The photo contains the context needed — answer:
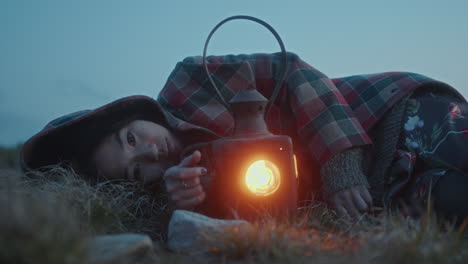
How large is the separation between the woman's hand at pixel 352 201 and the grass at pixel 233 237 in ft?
0.18

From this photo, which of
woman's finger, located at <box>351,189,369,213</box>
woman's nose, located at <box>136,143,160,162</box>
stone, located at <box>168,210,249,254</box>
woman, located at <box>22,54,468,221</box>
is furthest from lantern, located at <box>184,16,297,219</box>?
woman's nose, located at <box>136,143,160,162</box>

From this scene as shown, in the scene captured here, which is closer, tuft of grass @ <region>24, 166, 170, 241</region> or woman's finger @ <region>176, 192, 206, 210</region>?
woman's finger @ <region>176, 192, 206, 210</region>

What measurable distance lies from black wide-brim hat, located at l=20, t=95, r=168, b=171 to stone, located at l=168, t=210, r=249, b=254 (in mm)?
781

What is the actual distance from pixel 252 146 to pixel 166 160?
0.71 meters

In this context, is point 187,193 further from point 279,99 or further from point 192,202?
point 279,99

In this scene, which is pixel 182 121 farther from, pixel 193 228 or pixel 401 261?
pixel 401 261

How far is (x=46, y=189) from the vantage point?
1.67 metres

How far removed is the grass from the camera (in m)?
0.72

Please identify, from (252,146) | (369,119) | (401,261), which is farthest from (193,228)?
(369,119)

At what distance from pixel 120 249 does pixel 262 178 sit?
510 millimetres

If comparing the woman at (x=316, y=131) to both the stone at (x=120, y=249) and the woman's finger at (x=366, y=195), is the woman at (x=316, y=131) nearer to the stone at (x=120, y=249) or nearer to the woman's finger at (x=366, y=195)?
the woman's finger at (x=366, y=195)

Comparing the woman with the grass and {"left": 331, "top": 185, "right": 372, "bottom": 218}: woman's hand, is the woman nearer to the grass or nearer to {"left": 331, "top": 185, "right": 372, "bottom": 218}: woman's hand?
{"left": 331, "top": 185, "right": 372, "bottom": 218}: woman's hand

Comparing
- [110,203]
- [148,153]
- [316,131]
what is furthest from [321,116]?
[110,203]

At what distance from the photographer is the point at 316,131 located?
66.5 inches
